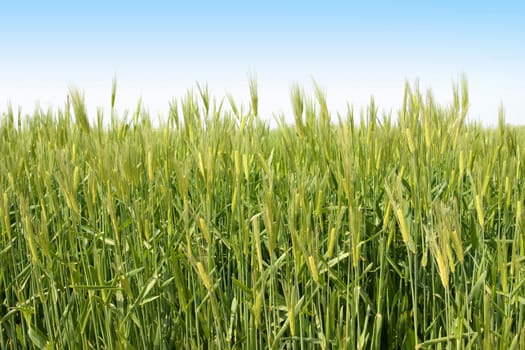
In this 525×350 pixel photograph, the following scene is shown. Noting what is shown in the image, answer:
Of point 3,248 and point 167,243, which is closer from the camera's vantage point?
point 167,243

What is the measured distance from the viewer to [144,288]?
1.01m

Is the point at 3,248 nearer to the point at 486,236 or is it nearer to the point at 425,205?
the point at 425,205

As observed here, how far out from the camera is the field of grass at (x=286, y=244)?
3.04ft

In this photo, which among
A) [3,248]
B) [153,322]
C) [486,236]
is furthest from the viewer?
[3,248]

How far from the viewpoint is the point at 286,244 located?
0.99m

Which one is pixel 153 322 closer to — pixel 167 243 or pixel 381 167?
pixel 167 243

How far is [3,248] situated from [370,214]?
0.93 meters

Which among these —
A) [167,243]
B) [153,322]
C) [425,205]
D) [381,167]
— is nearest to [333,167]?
[381,167]

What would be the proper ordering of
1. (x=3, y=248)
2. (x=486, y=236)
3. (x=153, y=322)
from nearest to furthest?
(x=153, y=322)
(x=486, y=236)
(x=3, y=248)

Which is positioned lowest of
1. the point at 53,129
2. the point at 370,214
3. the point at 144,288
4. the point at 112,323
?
the point at 112,323

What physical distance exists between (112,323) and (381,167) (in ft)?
2.30

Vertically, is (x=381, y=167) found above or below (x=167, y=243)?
above

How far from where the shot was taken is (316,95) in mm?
1154

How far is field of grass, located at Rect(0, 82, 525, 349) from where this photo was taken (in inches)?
36.4
